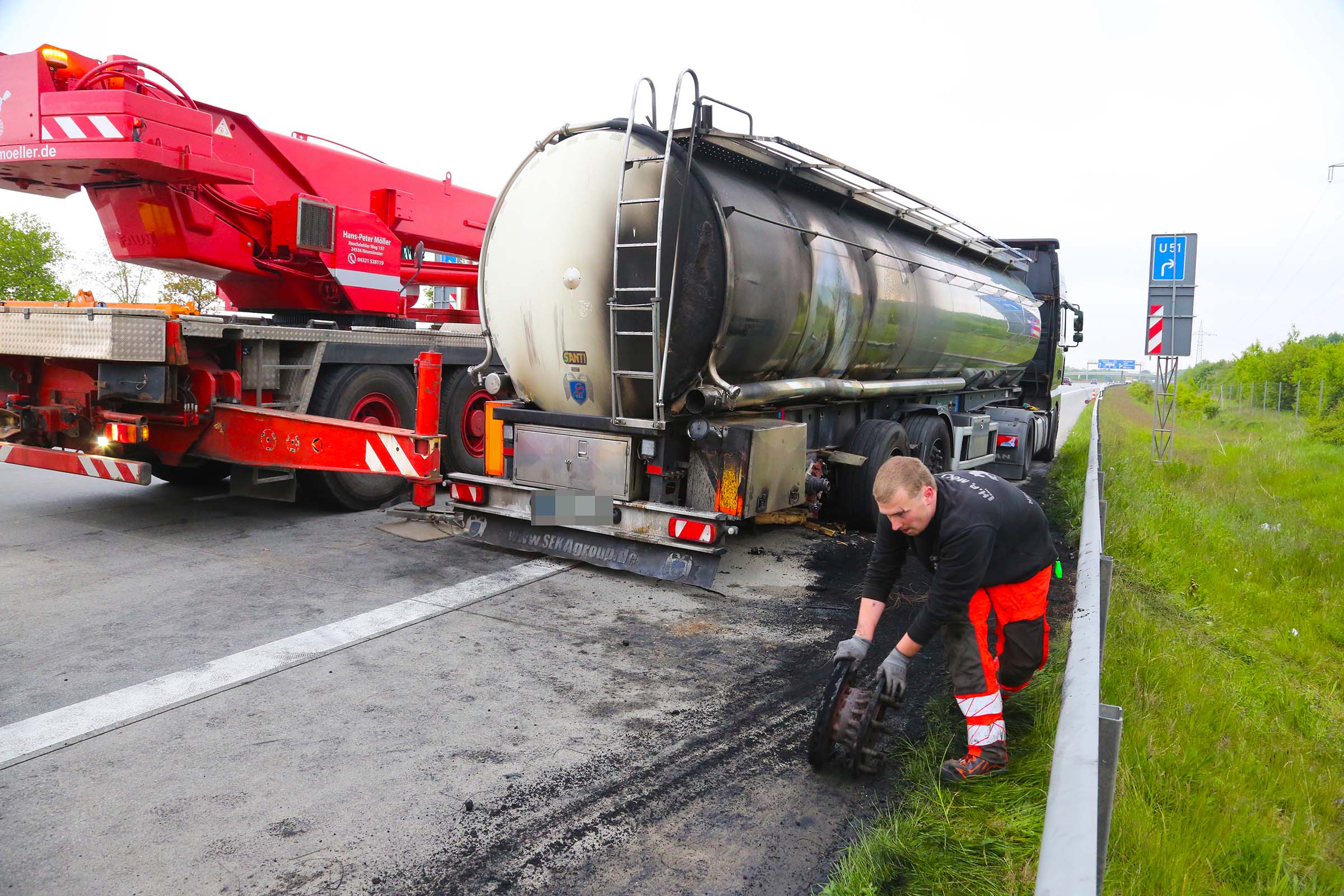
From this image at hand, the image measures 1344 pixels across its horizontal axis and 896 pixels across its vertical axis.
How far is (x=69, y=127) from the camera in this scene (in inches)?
246

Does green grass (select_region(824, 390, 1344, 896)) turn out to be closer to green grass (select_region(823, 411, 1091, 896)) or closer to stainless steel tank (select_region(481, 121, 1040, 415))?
green grass (select_region(823, 411, 1091, 896))

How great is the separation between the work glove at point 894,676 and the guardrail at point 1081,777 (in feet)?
2.24

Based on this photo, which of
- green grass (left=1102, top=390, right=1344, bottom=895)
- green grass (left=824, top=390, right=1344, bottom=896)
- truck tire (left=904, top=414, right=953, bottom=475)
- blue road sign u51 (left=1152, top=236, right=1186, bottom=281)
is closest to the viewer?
green grass (left=824, top=390, right=1344, bottom=896)

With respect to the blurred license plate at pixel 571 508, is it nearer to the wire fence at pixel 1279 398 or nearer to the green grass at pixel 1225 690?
the green grass at pixel 1225 690

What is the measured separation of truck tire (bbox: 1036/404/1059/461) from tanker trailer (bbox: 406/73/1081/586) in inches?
350

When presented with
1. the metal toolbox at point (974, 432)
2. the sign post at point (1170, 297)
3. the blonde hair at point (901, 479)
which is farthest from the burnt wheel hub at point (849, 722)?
the sign post at point (1170, 297)

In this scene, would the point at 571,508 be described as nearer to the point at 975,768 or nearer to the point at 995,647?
the point at 995,647

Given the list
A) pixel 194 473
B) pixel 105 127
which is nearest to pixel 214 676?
pixel 105 127

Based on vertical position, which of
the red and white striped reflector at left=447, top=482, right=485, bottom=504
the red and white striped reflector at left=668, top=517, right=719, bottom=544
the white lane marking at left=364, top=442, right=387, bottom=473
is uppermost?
the white lane marking at left=364, top=442, right=387, bottom=473

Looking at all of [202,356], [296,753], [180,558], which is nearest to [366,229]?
[202,356]

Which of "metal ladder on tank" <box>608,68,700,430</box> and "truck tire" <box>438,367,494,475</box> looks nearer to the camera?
"metal ladder on tank" <box>608,68,700,430</box>

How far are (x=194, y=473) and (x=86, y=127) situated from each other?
10.6 feet

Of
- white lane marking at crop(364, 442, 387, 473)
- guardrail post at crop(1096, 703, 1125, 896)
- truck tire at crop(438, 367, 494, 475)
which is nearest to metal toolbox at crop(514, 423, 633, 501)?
white lane marking at crop(364, 442, 387, 473)

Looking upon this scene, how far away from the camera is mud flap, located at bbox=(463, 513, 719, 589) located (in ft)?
18.2
